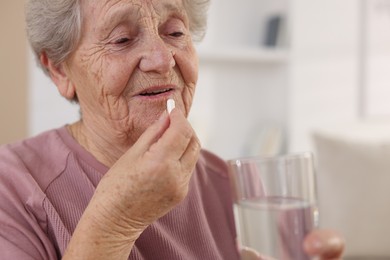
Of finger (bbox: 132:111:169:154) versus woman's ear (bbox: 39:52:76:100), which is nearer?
finger (bbox: 132:111:169:154)

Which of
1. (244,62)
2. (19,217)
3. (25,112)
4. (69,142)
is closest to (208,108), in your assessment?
(244,62)

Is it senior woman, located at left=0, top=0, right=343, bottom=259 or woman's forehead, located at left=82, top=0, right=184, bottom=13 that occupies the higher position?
woman's forehead, located at left=82, top=0, right=184, bottom=13

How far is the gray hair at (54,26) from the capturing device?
1.19 m

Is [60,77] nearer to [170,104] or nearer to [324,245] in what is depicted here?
[170,104]

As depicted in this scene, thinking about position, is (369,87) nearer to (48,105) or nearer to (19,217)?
(48,105)

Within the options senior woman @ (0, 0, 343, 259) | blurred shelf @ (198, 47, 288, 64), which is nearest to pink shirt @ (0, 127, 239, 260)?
senior woman @ (0, 0, 343, 259)

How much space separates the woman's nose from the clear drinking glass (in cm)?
24

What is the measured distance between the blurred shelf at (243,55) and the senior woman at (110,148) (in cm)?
171

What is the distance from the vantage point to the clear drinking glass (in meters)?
0.93

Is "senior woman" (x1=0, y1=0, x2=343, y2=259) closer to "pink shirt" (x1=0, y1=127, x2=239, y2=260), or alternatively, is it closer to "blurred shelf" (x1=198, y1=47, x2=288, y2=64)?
"pink shirt" (x1=0, y1=127, x2=239, y2=260)

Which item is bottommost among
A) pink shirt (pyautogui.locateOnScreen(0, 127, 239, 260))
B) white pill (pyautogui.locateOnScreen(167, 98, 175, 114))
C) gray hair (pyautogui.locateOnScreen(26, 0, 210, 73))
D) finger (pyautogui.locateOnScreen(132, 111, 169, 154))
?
pink shirt (pyautogui.locateOnScreen(0, 127, 239, 260))

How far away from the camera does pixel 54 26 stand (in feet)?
3.98

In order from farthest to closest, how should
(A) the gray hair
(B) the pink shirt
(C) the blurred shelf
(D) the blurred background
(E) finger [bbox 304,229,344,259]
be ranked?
(D) the blurred background → (C) the blurred shelf → (A) the gray hair → (B) the pink shirt → (E) finger [bbox 304,229,344,259]

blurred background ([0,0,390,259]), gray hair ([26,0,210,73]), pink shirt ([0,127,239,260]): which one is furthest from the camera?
blurred background ([0,0,390,259])
